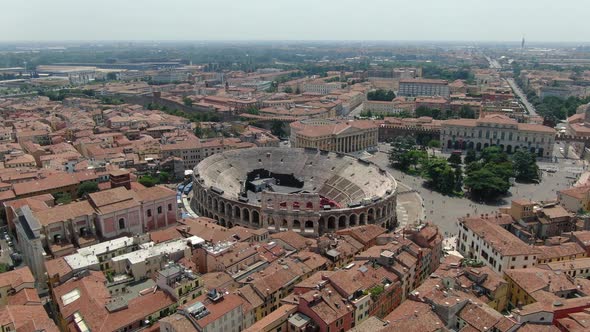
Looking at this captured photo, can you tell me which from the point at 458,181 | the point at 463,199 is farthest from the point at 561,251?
the point at 458,181

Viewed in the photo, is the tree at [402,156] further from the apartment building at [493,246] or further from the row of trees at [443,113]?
the row of trees at [443,113]

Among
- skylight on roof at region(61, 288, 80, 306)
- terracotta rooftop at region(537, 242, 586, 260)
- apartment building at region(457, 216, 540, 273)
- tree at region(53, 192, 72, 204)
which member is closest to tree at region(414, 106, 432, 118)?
apartment building at region(457, 216, 540, 273)

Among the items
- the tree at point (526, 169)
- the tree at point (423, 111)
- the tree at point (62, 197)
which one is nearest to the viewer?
the tree at point (62, 197)

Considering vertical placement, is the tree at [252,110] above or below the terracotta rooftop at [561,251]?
above

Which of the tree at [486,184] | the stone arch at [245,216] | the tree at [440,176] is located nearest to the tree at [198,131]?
the stone arch at [245,216]

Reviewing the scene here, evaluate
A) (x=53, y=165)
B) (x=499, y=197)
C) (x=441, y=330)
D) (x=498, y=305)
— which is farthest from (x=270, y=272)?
(x=53, y=165)

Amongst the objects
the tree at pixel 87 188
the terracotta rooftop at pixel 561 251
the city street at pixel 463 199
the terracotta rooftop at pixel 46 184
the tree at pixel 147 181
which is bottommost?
the city street at pixel 463 199
